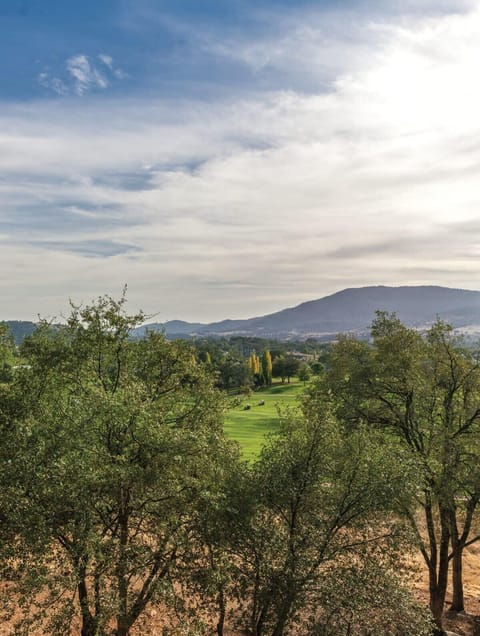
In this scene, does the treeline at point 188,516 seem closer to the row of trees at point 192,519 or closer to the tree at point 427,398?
the row of trees at point 192,519

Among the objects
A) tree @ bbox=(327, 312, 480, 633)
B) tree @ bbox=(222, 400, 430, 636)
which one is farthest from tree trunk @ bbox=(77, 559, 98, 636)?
tree @ bbox=(327, 312, 480, 633)

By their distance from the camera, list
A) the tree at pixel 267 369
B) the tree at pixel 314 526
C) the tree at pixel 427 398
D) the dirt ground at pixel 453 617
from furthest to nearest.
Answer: the tree at pixel 267 369
the tree at pixel 427 398
the dirt ground at pixel 453 617
the tree at pixel 314 526

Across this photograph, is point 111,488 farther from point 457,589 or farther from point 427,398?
point 457,589

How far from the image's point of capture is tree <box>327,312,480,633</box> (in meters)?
19.7

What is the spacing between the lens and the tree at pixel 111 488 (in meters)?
12.0

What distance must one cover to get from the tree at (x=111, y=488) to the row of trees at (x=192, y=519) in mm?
46

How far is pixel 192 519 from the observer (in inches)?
536

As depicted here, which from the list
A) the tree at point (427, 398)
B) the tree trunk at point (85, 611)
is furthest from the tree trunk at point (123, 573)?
the tree at point (427, 398)

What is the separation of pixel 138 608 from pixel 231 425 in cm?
4463

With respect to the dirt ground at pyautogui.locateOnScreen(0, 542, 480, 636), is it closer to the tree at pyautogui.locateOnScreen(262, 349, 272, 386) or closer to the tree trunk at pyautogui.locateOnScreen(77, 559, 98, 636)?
the tree trunk at pyautogui.locateOnScreen(77, 559, 98, 636)

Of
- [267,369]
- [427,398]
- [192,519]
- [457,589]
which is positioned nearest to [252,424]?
[457,589]

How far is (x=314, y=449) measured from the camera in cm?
1359

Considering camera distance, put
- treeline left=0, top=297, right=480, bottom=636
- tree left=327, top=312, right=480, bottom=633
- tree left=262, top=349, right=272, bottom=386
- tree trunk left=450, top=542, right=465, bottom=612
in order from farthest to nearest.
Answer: tree left=262, top=349, right=272, bottom=386
tree trunk left=450, top=542, right=465, bottom=612
tree left=327, top=312, right=480, bottom=633
treeline left=0, top=297, right=480, bottom=636

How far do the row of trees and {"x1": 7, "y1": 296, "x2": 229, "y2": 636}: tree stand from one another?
46mm
